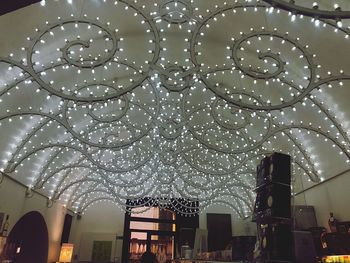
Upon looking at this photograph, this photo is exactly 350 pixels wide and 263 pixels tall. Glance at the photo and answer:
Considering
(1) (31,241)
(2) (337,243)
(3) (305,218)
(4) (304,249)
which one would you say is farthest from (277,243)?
(1) (31,241)

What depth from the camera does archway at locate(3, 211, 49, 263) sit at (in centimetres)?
1177

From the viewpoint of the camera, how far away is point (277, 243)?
2.70 m

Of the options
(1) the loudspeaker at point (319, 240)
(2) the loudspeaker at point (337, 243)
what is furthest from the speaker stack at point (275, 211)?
(1) the loudspeaker at point (319, 240)

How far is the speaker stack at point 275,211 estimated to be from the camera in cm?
271

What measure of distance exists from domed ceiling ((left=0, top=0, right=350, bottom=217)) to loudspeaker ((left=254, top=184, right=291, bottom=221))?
6.86ft

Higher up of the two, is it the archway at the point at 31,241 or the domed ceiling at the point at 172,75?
the domed ceiling at the point at 172,75

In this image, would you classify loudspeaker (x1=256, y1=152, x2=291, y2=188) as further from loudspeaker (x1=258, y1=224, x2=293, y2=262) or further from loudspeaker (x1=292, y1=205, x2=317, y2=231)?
loudspeaker (x1=292, y1=205, x2=317, y2=231)

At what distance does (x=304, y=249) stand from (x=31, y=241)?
11.6 m

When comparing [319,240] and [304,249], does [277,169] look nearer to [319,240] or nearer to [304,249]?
[304,249]

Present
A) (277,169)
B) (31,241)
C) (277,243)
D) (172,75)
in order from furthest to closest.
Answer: (31,241), (172,75), (277,169), (277,243)

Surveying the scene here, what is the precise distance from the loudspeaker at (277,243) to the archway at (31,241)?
1076cm

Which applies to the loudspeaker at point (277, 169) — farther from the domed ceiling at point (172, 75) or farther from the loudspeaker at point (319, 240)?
the loudspeaker at point (319, 240)

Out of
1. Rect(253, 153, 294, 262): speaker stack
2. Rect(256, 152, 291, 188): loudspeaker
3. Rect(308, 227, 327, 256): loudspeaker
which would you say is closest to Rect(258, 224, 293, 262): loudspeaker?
Rect(253, 153, 294, 262): speaker stack

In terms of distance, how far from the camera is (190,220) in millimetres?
17375
